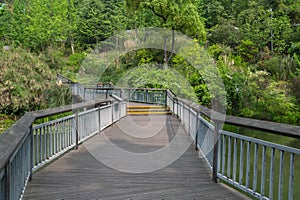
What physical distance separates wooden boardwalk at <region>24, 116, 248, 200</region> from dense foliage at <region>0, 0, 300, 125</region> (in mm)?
11925

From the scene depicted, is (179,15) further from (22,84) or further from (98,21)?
(98,21)

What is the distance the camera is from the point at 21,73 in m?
17.6

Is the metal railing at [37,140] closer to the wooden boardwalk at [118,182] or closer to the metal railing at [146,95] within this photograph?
the wooden boardwalk at [118,182]

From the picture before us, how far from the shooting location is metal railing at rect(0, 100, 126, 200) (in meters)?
2.29

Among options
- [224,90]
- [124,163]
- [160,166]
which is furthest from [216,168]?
[224,90]

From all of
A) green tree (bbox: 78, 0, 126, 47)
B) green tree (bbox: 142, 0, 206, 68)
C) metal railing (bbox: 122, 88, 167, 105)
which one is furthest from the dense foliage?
metal railing (bbox: 122, 88, 167, 105)

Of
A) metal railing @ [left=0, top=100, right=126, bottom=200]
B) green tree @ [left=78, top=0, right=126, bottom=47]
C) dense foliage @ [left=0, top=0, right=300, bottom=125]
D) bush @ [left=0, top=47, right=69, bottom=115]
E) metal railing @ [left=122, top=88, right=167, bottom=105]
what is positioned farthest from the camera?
green tree @ [left=78, top=0, right=126, bottom=47]

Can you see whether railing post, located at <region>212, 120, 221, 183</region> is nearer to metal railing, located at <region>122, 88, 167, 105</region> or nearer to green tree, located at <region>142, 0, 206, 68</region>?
metal railing, located at <region>122, 88, 167, 105</region>

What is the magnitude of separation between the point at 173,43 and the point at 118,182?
20.0 m

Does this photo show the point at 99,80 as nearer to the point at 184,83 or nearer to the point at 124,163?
the point at 184,83

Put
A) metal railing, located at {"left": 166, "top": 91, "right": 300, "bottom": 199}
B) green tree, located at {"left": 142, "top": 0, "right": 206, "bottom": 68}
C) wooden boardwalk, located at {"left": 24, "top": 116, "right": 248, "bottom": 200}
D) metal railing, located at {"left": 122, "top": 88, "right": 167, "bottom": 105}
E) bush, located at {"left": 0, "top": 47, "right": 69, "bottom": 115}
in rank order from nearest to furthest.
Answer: metal railing, located at {"left": 166, "top": 91, "right": 300, "bottom": 199}, wooden boardwalk, located at {"left": 24, "top": 116, "right": 248, "bottom": 200}, bush, located at {"left": 0, "top": 47, "right": 69, "bottom": 115}, metal railing, located at {"left": 122, "top": 88, "right": 167, "bottom": 105}, green tree, located at {"left": 142, "top": 0, "right": 206, "bottom": 68}

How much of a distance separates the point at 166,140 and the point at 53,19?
30607 millimetres

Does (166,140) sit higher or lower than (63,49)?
lower

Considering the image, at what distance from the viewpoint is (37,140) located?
441 cm
